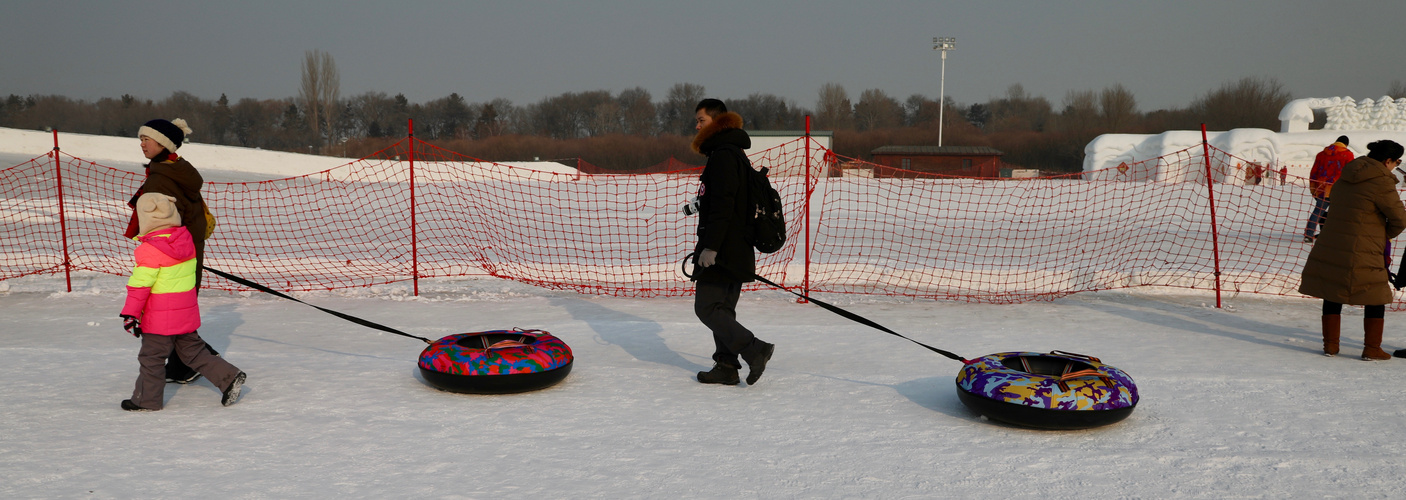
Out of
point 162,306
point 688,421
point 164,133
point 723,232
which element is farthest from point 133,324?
point 723,232

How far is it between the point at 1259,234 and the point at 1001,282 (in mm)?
7144

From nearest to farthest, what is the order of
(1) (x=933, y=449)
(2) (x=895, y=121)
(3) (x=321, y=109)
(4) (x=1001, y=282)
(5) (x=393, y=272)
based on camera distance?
(1) (x=933, y=449) < (4) (x=1001, y=282) < (5) (x=393, y=272) < (3) (x=321, y=109) < (2) (x=895, y=121)

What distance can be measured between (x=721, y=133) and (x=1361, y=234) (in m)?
4.02

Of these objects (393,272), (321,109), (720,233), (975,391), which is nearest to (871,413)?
(975,391)

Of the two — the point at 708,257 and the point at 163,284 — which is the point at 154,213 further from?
the point at 708,257

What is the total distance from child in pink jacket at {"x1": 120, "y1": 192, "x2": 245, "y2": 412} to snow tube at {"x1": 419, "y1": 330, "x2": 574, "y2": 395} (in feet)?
3.00

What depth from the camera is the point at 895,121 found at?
7431 cm

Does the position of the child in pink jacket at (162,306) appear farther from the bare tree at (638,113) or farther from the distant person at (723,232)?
the bare tree at (638,113)

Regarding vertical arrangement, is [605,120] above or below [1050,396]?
above

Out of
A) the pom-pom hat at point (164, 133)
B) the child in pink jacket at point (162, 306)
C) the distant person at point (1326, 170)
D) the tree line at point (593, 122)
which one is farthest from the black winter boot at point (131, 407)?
the tree line at point (593, 122)

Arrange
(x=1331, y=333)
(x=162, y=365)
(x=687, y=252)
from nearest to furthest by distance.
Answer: (x=162, y=365) < (x=1331, y=333) < (x=687, y=252)

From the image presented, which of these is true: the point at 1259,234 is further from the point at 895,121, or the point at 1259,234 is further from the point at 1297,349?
the point at 895,121

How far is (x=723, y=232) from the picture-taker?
4.29 metres

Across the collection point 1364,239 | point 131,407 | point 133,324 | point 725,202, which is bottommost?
point 131,407
